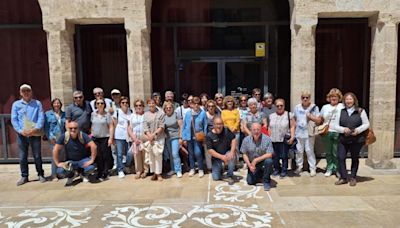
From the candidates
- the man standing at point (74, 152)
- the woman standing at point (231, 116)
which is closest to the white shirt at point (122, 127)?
the man standing at point (74, 152)

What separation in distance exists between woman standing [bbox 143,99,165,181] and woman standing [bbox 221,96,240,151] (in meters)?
1.21

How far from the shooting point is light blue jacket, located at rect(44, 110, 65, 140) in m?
6.66

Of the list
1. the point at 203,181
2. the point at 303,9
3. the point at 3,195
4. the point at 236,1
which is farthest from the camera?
the point at 236,1

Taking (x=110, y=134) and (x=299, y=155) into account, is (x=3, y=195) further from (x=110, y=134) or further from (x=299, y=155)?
(x=299, y=155)

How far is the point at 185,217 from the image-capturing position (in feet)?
15.5

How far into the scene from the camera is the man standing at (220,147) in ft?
20.4

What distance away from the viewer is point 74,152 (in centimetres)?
632

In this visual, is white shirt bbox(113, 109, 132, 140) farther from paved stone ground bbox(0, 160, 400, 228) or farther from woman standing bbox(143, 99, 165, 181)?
paved stone ground bbox(0, 160, 400, 228)

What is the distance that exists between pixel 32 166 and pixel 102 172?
2268 mm

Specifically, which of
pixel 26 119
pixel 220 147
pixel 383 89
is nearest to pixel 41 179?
pixel 26 119

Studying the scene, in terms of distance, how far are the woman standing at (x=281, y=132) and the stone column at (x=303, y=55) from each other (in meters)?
0.90

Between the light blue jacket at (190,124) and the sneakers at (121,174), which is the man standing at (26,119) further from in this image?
the light blue jacket at (190,124)

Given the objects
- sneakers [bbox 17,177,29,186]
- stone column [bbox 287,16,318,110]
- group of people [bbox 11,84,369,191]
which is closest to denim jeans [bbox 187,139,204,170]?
group of people [bbox 11,84,369,191]

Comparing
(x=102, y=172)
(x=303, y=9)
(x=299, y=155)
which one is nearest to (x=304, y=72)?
(x=303, y=9)
